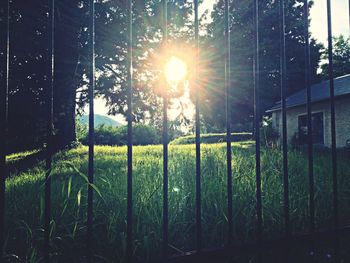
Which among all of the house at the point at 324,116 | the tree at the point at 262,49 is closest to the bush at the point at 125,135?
the tree at the point at 262,49

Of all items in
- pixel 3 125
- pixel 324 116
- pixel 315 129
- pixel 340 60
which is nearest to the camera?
pixel 3 125

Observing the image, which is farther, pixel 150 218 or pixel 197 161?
pixel 150 218

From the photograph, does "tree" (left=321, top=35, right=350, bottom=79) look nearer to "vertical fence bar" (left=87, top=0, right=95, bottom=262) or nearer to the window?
the window

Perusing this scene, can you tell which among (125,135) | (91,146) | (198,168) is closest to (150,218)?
(198,168)

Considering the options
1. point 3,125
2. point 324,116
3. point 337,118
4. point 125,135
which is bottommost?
point 3,125

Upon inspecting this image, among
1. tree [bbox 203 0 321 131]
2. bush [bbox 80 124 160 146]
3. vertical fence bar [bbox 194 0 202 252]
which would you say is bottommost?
vertical fence bar [bbox 194 0 202 252]

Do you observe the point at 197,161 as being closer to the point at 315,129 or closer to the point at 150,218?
the point at 150,218

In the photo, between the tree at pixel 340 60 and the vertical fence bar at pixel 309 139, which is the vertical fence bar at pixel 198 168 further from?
the tree at pixel 340 60

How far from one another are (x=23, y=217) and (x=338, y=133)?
56.7ft

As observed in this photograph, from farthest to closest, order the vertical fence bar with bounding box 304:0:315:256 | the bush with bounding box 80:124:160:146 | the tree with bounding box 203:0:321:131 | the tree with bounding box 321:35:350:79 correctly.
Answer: the tree with bounding box 321:35:350:79
the bush with bounding box 80:124:160:146
the tree with bounding box 203:0:321:131
the vertical fence bar with bounding box 304:0:315:256

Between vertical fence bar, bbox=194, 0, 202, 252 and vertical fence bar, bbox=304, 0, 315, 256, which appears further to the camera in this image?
vertical fence bar, bbox=304, 0, 315, 256

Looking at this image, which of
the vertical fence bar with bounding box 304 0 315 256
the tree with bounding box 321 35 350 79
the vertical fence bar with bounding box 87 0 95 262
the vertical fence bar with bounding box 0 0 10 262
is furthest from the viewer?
the tree with bounding box 321 35 350 79

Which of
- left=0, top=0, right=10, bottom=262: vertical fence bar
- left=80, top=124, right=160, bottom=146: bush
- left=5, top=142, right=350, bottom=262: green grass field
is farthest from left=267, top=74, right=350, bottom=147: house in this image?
left=0, top=0, right=10, bottom=262: vertical fence bar

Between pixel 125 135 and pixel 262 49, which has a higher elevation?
pixel 262 49
